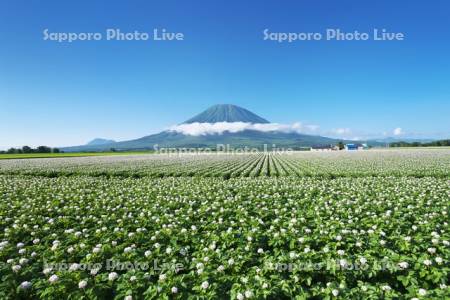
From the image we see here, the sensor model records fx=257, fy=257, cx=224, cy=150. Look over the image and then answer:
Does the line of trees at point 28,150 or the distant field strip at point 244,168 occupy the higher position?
the line of trees at point 28,150

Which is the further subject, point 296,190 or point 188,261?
point 296,190

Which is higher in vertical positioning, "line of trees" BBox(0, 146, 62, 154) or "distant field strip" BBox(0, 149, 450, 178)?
"line of trees" BBox(0, 146, 62, 154)

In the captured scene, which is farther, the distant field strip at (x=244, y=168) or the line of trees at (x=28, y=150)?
the line of trees at (x=28, y=150)

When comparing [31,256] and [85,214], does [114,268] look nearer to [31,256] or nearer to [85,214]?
[31,256]

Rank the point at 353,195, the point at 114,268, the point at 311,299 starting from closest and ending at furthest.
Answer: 1. the point at 311,299
2. the point at 114,268
3. the point at 353,195

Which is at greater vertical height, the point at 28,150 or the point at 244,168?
the point at 28,150

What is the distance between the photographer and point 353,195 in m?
11.1

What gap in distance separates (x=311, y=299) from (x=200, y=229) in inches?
155

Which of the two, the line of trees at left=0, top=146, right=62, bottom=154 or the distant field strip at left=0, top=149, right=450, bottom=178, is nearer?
the distant field strip at left=0, top=149, right=450, bottom=178

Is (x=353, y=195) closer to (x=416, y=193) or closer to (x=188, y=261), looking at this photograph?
(x=416, y=193)

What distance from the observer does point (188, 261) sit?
17.4 ft

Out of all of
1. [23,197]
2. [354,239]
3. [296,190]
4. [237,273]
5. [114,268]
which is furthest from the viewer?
[296,190]

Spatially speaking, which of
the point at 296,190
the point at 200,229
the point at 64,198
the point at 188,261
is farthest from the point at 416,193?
the point at 64,198

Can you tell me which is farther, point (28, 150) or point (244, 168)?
point (28, 150)
